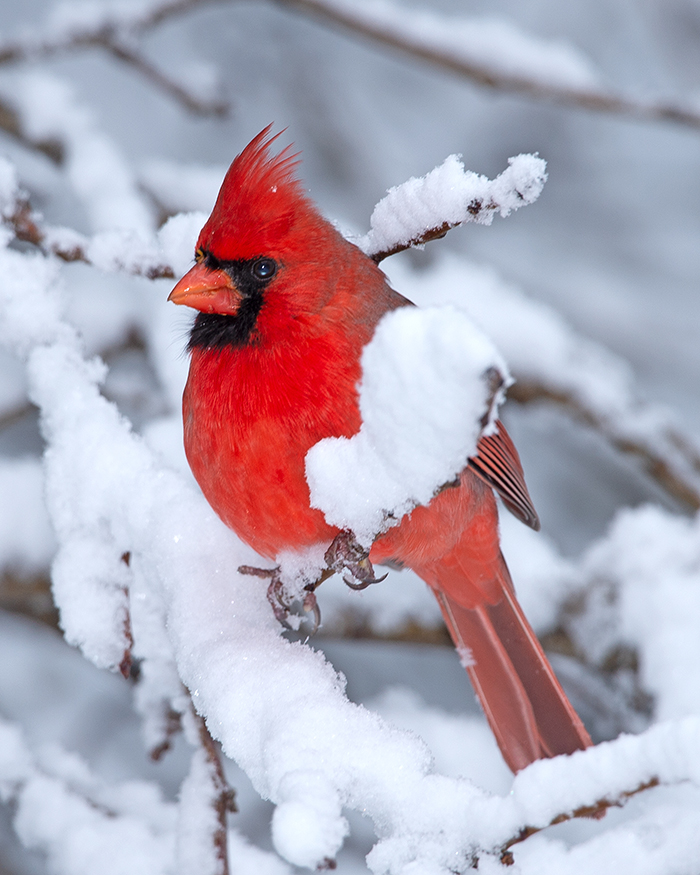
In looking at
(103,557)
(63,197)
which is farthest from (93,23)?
(103,557)

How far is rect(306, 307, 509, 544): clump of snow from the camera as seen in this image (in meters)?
0.80

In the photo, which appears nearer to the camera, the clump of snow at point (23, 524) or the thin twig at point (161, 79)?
the clump of snow at point (23, 524)

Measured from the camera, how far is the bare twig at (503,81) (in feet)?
8.82

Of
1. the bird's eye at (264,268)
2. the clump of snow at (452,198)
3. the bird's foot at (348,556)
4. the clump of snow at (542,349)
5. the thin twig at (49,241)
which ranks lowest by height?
the bird's foot at (348,556)

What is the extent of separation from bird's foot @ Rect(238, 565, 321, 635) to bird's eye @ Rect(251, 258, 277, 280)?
537mm

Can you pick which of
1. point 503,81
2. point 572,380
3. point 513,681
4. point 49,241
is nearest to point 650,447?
point 572,380

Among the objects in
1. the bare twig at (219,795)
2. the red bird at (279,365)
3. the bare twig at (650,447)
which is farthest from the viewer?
the bare twig at (650,447)

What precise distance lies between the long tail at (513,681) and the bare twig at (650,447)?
82cm

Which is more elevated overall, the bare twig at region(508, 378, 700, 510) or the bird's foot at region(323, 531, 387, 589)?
the bare twig at region(508, 378, 700, 510)

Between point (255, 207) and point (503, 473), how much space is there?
0.73 m

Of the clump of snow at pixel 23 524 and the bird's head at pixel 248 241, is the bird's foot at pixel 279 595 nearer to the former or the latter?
the bird's head at pixel 248 241

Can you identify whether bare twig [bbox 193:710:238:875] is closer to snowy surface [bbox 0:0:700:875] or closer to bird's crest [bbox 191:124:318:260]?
snowy surface [bbox 0:0:700:875]

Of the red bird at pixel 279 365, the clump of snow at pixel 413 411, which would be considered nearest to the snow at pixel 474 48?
the red bird at pixel 279 365

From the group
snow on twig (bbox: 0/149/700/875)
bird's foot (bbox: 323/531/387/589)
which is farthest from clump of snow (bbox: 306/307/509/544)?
snow on twig (bbox: 0/149/700/875)
